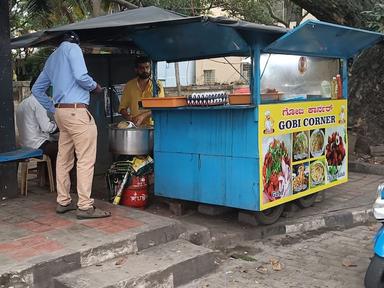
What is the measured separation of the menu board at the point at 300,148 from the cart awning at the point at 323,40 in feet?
1.81

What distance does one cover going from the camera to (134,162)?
5.61m

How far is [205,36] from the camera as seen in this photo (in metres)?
4.89

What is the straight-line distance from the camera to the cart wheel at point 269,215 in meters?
5.22

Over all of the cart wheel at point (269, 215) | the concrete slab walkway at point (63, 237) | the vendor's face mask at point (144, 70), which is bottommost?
the cart wheel at point (269, 215)

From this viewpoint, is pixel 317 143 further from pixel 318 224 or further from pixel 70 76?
pixel 70 76

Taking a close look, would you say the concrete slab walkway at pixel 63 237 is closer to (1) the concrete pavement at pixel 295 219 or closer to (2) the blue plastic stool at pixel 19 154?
(2) the blue plastic stool at pixel 19 154

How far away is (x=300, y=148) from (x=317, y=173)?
19.8 inches

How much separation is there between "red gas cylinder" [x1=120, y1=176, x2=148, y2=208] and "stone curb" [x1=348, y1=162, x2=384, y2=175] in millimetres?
4154

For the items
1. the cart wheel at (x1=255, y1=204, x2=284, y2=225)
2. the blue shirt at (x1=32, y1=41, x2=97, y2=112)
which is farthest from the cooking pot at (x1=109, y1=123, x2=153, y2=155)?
the cart wheel at (x1=255, y1=204, x2=284, y2=225)

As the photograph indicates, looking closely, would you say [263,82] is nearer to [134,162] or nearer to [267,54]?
[267,54]

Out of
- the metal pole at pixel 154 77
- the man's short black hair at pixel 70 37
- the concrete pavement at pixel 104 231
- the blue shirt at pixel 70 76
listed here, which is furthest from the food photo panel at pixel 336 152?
the man's short black hair at pixel 70 37

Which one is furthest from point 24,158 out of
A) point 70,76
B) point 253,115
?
point 253,115

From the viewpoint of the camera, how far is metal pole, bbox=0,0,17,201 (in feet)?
17.4

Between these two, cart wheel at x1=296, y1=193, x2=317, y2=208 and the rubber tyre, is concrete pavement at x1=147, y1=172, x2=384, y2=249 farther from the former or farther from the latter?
the rubber tyre
